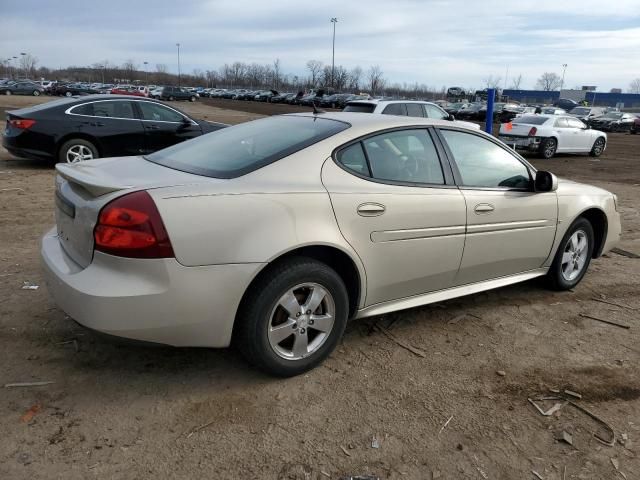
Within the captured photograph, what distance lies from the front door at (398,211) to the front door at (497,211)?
0.15 m

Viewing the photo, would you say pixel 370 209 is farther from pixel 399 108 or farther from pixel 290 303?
pixel 399 108

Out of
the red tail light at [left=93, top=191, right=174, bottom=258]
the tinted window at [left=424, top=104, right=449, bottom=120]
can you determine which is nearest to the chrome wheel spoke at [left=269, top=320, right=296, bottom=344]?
the red tail light at [left=93, top=191, right=174, bottom=258]

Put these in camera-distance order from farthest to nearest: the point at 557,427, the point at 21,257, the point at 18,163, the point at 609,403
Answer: the point at 18,163
the point at 21,257
the point at 609,403
the point at 557,427

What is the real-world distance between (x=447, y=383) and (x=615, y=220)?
2992mm

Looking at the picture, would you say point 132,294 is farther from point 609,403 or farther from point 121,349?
point 609,403

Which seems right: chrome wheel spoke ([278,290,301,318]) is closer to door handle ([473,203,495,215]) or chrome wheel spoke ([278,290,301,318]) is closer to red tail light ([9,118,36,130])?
door handle ([473,203,495,215])

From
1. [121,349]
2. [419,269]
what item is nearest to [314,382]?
[419,269]

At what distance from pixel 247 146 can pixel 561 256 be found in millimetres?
2905

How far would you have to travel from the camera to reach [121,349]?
11.2 ft

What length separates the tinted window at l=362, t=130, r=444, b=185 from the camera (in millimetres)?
3443

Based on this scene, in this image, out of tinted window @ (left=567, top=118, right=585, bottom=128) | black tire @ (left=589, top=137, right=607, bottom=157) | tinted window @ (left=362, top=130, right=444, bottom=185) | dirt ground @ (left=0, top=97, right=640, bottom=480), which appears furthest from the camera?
black tire @ (left=589, top=137, right=607, bottom=157)

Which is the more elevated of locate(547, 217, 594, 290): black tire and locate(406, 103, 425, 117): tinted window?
locate(406, 103, 425, 117): tinted window

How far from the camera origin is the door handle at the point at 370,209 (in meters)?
3.20

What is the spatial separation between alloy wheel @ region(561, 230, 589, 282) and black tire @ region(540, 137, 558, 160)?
41.9ft
